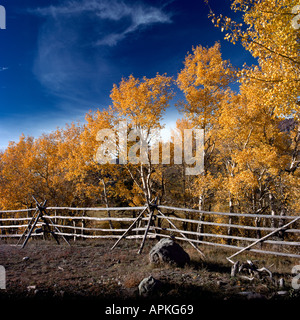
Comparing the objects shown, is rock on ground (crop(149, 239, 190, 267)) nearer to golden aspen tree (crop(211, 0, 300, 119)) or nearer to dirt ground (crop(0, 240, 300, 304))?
dirt ground (crop(0, 240, 300, 304))

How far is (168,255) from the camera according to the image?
701 centimetres

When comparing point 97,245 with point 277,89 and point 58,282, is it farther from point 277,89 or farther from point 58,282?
point 277,89

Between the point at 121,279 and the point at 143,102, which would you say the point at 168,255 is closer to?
the point at 121,279

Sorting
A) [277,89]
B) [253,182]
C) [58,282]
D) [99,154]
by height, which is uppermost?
[277,89]
